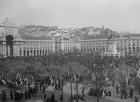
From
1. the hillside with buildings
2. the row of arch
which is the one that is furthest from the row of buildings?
the hillside with buildings

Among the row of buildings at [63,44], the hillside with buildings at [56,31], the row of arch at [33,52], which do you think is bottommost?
the row of arch at [33,52]

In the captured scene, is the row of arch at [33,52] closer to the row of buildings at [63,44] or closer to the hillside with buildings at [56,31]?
the row of buildings at [63,44]

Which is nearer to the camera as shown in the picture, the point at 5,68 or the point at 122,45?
the point at 5,68

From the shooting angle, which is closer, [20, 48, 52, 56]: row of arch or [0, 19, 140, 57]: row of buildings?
[0, 19, 140, 57]: row of buildings

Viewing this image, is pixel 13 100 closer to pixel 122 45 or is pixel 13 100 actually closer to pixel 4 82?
pixel 4 82

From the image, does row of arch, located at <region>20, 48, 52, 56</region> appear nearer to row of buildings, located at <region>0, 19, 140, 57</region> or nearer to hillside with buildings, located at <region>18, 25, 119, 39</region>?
row of buildings, located at <region>0, 19, 140, 57</region>

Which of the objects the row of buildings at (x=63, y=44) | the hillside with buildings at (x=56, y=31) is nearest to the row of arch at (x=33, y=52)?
the row of buildings at (x=63, y=44)

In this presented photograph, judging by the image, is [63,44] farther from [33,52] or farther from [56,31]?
[56,31]

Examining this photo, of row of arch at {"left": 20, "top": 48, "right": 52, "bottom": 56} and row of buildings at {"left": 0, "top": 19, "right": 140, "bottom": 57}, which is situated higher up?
row of buildings at {"left": 0, "top": 19, "right": 140, "bottom": 57}

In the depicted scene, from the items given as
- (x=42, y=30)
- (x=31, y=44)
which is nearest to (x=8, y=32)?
(x=31, y=44)
